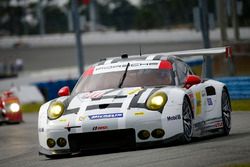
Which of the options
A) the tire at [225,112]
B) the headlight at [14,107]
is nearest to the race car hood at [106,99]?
the tire at [225,112]

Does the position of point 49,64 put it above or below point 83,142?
below

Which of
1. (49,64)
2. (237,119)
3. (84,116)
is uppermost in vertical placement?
(84,116)

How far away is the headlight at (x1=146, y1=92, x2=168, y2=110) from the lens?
39.5 ft

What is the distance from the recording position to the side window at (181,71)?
13.3 meters

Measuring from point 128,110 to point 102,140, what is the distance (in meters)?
0.50

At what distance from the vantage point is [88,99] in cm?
1249

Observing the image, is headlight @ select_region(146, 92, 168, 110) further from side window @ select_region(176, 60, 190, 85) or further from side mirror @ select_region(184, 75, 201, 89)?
side window @ select_region(176, 60, 190, 85)

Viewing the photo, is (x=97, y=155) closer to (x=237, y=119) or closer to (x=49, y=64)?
(x=237, y=119)

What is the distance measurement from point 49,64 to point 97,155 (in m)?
70.8

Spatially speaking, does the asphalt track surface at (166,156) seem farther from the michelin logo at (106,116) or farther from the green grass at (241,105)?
the green grass at (241,105)

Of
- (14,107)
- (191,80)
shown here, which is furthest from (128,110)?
(14,107)

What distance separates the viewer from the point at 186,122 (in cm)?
1242

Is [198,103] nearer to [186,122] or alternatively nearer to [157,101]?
A: [186,122]

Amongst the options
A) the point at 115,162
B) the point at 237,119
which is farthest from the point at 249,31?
the point at 115,162
